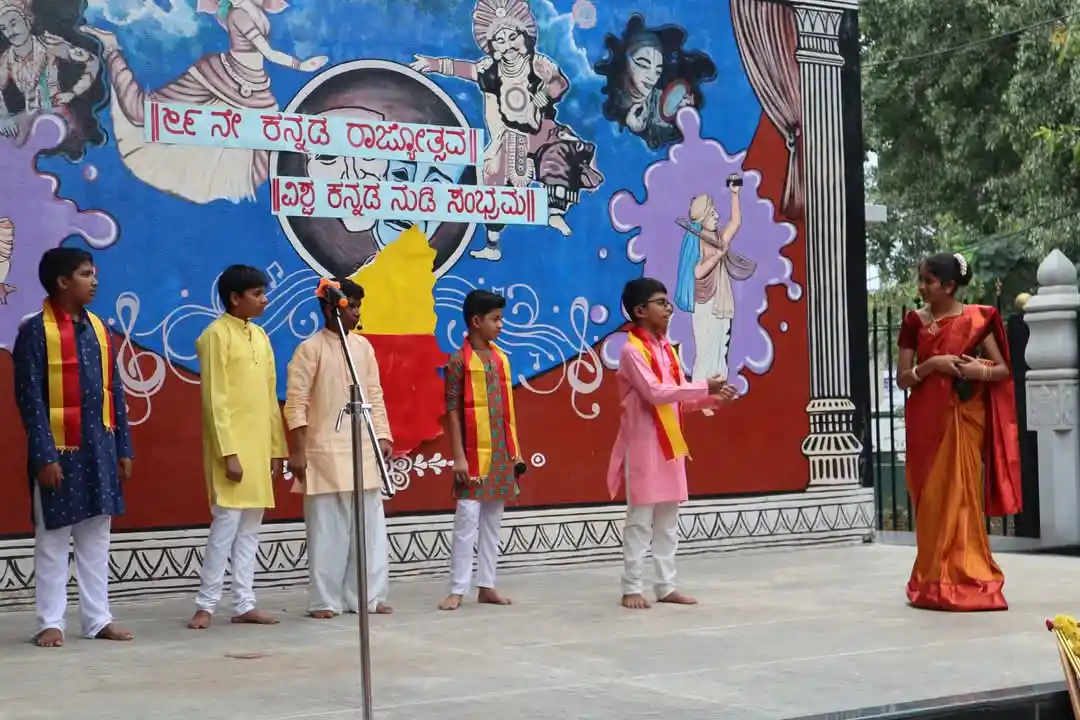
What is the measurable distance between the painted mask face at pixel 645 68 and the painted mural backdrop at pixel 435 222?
14 mm

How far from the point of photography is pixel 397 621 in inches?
281

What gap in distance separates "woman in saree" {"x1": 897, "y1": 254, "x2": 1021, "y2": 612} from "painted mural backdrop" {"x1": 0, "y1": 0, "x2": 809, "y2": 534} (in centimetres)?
258

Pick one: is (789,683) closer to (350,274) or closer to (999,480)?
(999,480)

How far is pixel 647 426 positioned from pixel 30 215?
3348mm

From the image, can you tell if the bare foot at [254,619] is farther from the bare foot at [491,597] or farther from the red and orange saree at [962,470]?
the red and orange saree at [962,470]

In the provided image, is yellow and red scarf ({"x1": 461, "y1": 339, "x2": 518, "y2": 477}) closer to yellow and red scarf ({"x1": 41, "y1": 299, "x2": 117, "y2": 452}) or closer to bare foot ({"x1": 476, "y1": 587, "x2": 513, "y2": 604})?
bare foot ({"x1": 476, "y1": 587, "x2": 513, "y2": 604})

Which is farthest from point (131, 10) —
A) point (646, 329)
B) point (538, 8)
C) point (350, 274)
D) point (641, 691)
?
point (641, 691)

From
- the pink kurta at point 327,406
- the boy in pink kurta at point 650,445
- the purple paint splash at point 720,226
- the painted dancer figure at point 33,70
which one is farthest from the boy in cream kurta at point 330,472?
the purple paint splash at point 720,226

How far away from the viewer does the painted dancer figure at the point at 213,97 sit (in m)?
8.03

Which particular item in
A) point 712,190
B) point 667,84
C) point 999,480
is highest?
point 667,84

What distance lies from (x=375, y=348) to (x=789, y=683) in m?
3.94

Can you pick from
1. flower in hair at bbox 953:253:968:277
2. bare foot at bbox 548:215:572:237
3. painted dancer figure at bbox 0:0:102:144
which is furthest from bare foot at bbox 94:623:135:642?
flower in hair at bbox 953:253:968:277

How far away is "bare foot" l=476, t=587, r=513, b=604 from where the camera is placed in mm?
7715

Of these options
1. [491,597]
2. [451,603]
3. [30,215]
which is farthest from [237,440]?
[30,215]
